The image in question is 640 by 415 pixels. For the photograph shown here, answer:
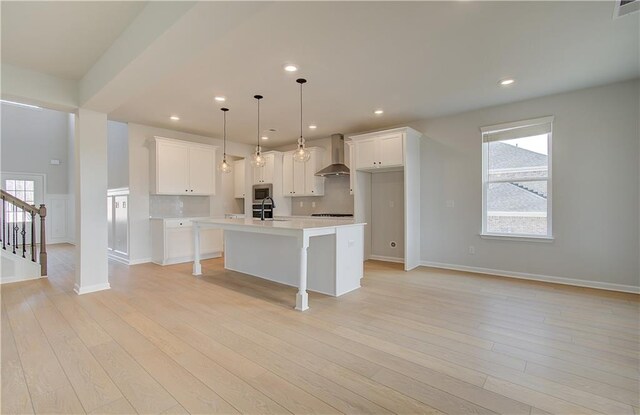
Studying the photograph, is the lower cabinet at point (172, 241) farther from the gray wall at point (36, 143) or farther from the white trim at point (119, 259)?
the gray wall at point (36, 143)

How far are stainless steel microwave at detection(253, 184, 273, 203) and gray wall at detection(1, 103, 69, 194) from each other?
20.0 feet

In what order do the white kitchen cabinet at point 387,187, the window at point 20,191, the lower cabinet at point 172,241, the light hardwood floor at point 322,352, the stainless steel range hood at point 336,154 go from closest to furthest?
the light hardwood floor at point 322,352 < the white kitchen cabinet at point 387,187 < the lower cabinet at point 172,241 < the stainless steel range hood at point 336,154 < the window at point 20,191

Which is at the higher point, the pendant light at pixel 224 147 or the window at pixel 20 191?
the pendant light at pixel 224 147

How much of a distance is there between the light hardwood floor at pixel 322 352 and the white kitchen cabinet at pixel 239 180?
382cm

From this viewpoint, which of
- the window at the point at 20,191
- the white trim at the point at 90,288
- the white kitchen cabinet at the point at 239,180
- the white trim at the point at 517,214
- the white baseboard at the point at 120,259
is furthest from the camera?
the window at the point at 20,191

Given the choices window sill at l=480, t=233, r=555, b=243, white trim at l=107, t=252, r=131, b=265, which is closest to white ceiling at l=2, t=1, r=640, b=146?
window sill at l=480, t=233, r=555, b=243

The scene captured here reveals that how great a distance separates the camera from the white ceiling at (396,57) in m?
2.31

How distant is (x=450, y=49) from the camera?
284cm

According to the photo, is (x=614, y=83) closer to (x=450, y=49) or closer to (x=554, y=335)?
(x=450, y=49)

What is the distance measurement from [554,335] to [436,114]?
3.60 meters

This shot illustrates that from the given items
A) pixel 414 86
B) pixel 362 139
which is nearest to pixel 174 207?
pixel 362 139

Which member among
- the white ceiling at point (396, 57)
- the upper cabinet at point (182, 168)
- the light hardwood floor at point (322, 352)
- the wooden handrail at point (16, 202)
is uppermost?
the white ceiling at point (396, 57)

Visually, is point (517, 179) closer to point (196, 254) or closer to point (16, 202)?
point (196, 254)

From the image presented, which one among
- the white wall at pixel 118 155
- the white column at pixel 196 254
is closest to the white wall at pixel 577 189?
the white column at pixel 196 254
